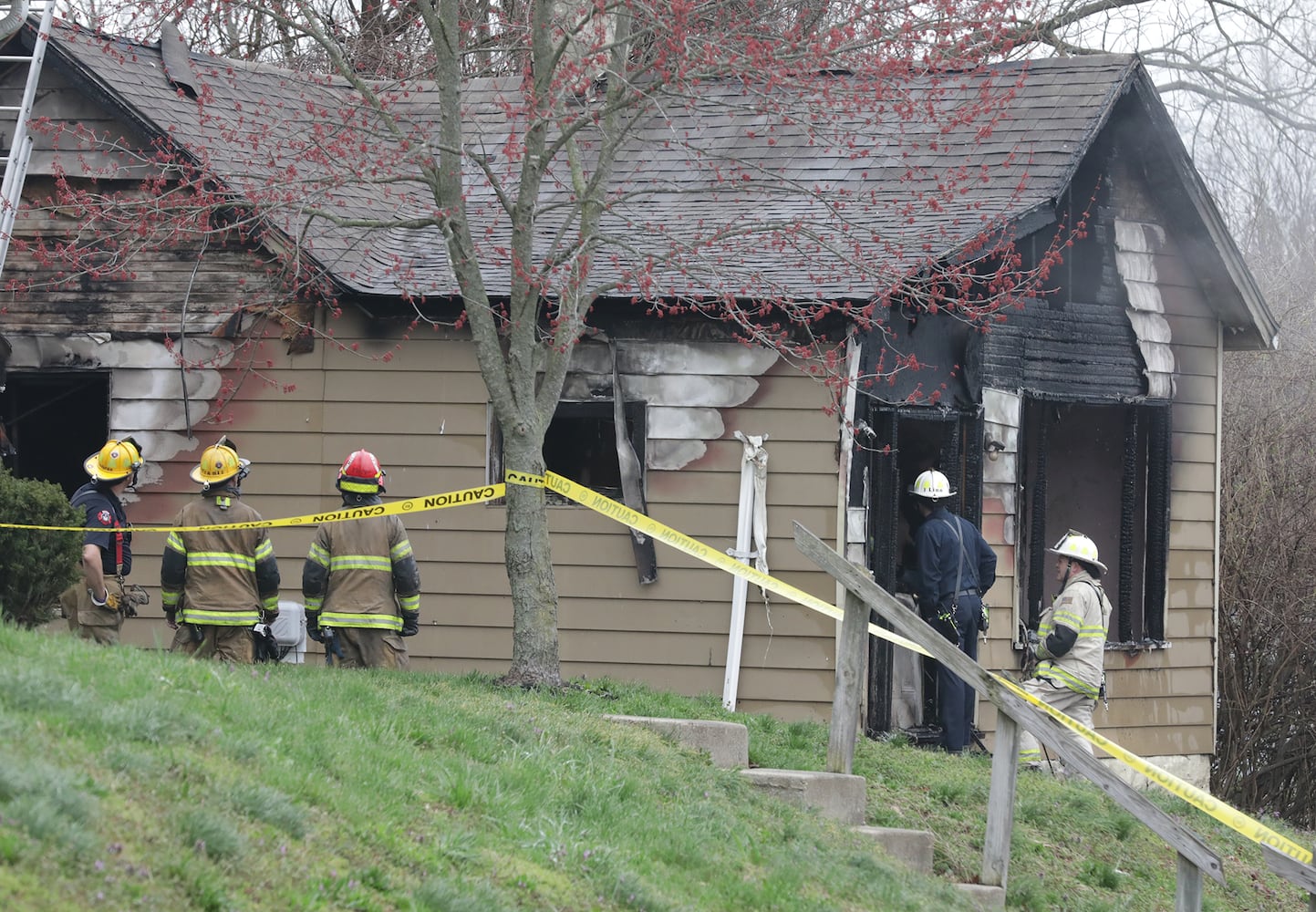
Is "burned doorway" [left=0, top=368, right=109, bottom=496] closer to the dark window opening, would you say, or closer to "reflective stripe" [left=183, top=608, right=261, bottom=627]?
the dark window opening

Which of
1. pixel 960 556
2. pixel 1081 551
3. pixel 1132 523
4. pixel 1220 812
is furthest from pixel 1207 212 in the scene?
pixel 1220 812

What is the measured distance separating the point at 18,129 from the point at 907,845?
7759mm

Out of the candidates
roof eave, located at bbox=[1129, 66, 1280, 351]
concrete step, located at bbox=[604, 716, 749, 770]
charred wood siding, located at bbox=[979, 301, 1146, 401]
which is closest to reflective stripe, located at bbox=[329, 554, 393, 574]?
concrete step, located at bbox=[604, 716, 749, 770]

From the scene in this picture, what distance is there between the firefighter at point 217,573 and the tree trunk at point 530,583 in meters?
1.47

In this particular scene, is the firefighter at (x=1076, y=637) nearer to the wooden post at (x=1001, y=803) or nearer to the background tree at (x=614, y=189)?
the background tree at (x=614, y=189)

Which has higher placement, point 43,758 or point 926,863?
point 43,758

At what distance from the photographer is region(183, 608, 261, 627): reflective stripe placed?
840cm

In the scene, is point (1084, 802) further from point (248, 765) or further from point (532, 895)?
point (248, 765)

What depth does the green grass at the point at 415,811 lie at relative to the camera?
4191 mm

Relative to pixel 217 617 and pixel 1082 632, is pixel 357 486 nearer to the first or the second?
pixel 217 617

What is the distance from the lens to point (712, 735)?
809 cm

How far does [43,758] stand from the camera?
4387 millimetres

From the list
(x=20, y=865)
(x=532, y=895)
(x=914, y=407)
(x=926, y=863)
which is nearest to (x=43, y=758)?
(x=20, y=865)

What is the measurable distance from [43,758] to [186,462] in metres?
6.73
